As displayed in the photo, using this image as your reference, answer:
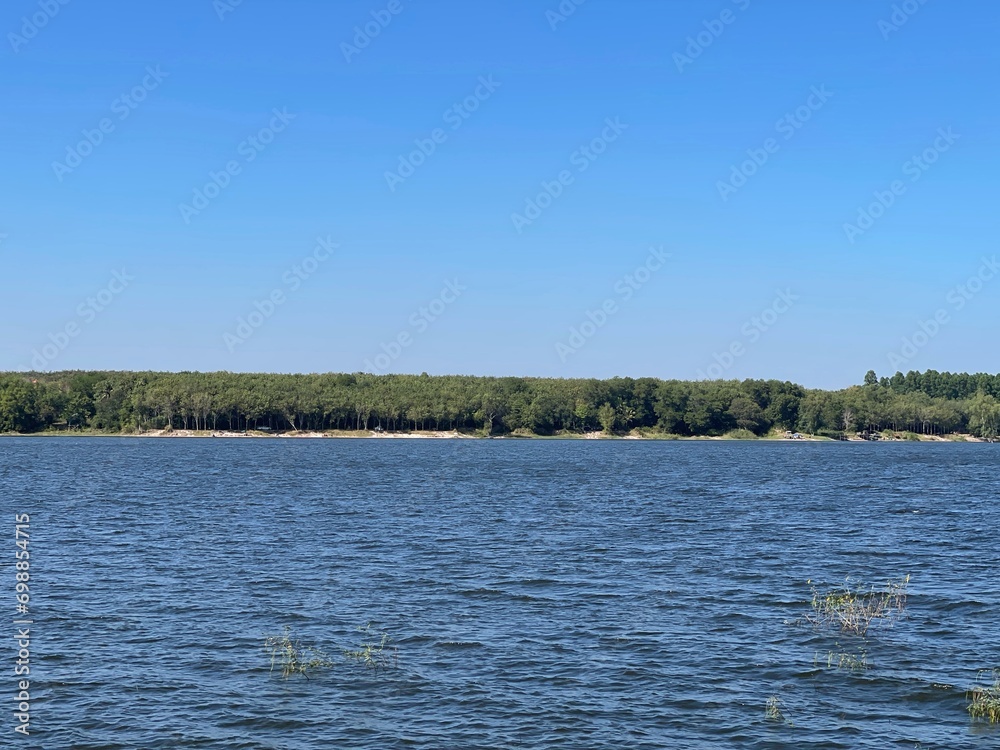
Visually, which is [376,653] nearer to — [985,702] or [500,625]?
[500,625]

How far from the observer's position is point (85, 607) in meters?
32.2

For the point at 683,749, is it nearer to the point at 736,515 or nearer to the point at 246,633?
the point at 246,633

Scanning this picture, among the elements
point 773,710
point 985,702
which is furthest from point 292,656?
point 985,702

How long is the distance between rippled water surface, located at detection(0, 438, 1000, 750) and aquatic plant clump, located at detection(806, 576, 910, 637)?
0.74m

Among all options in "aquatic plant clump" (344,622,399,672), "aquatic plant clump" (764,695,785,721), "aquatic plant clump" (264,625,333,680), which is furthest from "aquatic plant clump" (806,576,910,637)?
"aquatic plant clump" (264,625,333,680)

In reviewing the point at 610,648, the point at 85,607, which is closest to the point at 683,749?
the point at 610,648

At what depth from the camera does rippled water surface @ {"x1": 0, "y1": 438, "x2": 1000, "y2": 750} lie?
21375 mm

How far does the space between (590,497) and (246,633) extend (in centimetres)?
5320

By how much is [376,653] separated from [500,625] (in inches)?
203

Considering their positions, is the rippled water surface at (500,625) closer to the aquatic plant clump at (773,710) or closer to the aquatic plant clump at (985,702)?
the aquatic plant clump at (773,710)

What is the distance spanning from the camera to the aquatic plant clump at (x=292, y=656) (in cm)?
2514

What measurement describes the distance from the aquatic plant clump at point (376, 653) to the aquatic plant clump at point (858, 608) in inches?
558

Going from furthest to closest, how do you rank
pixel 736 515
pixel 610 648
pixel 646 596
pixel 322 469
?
pixel 322 469, pixel 736 515, pixel 646 596, pixel 610 648

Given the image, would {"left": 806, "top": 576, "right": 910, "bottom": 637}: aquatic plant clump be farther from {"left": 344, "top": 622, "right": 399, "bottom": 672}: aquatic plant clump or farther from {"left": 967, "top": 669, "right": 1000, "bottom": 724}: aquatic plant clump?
{"left": 344, "top": 622, "right": 399, "bottom": 672}: aquatic plant clump
